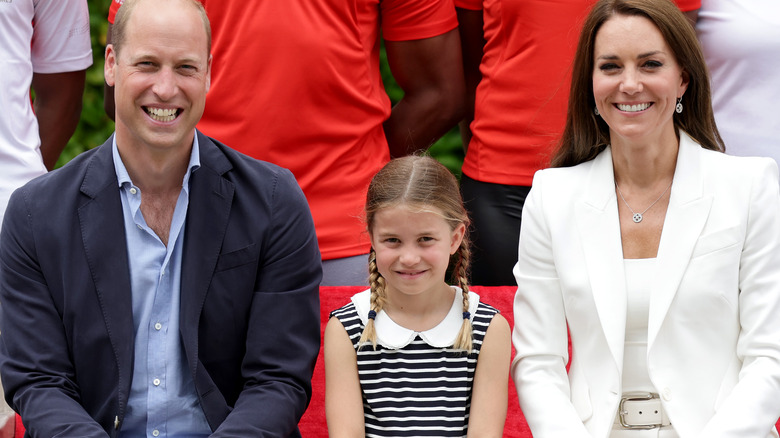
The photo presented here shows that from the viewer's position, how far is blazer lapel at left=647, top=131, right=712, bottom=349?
3.19 metres

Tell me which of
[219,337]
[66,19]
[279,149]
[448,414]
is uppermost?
[66,19]

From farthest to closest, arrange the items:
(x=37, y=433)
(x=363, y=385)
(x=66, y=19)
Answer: (x=66, y=19) → (x=363, y=385) → (x=37, y=433)

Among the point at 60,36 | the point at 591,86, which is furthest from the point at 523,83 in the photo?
the point at 60,36

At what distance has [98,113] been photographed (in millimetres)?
5949

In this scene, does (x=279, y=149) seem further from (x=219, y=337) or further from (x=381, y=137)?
(x=219, y=337)

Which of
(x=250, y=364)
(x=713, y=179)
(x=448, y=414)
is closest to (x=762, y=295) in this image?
(x=713, y=179)

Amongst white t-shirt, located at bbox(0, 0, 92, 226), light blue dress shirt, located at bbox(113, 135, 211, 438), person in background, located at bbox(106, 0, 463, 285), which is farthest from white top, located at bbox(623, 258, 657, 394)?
white t-shirt, located at bbox(0, 0, 92, 226)

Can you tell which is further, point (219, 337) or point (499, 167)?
point (499, 167)

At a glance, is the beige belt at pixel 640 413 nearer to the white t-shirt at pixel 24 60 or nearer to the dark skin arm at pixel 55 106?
the white t-shirt at pixel 24 60

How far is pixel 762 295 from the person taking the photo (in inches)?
125

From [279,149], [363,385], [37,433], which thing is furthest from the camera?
[279,149]

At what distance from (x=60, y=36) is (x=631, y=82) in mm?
2207

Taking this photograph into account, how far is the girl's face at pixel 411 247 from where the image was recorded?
331cm

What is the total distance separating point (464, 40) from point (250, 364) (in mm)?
1658
